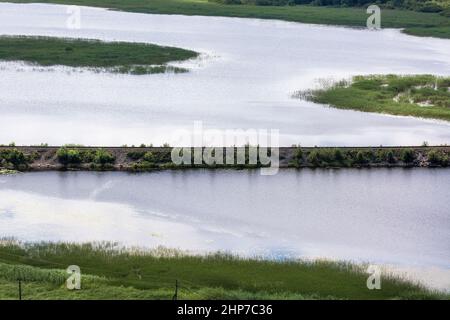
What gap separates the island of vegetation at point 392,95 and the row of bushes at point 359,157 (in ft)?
40.5

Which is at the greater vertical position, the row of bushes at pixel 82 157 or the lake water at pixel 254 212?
the row of bushes at pixel 82 157

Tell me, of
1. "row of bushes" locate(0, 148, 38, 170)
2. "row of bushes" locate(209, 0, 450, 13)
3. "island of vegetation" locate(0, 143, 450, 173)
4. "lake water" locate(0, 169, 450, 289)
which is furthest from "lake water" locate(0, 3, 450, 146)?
"row of bushes" locate(209, 0, 450, 13)

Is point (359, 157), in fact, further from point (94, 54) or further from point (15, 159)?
point (94, 54)

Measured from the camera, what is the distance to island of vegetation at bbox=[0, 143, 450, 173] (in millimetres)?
49344

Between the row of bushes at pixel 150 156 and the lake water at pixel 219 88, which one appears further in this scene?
the lake water at pixel 219 88

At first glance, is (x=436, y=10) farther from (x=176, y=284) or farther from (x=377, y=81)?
(x=176, y=284)

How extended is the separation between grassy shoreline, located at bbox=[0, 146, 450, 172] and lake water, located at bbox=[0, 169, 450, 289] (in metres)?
0.91

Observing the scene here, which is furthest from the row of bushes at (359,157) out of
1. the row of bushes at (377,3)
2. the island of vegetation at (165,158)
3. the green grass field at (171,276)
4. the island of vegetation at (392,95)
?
the row of bushes at (377,3)

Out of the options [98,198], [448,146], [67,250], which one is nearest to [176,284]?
[67,250]

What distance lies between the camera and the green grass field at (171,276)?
30.8 meters

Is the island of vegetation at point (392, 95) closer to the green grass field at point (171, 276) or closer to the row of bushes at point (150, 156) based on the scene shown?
the row of bushes at point (150, 156)

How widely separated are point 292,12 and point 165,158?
83.0m

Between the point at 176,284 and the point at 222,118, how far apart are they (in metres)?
31.0

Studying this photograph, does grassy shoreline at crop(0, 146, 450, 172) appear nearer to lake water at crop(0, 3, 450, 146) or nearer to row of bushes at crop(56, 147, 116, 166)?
row of bushes at crop(56, 147, 116, 166)
